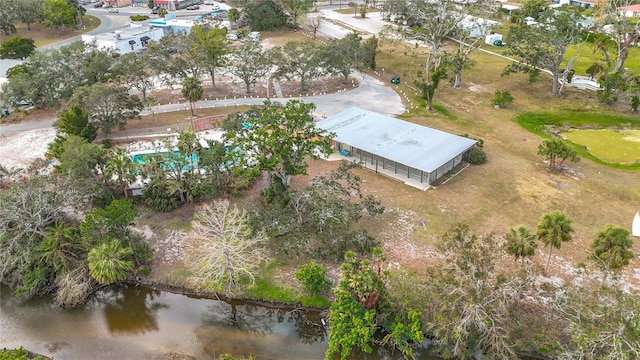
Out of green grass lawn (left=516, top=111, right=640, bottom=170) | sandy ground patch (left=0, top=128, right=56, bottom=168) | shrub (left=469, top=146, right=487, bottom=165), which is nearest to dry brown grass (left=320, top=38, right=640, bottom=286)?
shrub (left=469, top=146, right=487, bottom=165)

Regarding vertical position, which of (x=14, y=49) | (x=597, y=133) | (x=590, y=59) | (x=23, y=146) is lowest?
(x=23, y=146)

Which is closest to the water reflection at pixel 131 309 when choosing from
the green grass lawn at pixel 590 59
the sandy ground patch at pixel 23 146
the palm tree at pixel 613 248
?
the sandy ground patch at pixel 23 146

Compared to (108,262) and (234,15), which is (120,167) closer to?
(108,262)

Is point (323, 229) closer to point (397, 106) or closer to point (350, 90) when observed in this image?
point (397, 106)

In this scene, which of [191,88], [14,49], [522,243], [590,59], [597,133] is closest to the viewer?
[522,243]

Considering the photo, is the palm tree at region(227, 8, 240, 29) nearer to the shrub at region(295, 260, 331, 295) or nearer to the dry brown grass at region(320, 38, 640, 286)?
the dry brown grass at region(320, 38, 640, 286)

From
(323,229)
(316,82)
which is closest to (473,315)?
(323,229)

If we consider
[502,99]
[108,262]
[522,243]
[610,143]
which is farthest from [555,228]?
[502,99]
